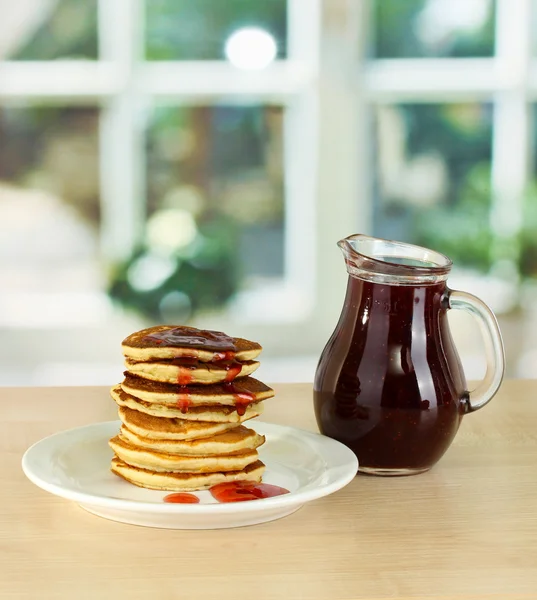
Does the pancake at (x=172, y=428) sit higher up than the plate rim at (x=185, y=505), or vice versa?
the pancake at (x=172, y=428)

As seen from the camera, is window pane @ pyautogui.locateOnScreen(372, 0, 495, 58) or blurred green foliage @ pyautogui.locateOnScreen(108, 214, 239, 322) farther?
window pane @ pyautogui.locateOnScreen(372, 0, 495, 58)

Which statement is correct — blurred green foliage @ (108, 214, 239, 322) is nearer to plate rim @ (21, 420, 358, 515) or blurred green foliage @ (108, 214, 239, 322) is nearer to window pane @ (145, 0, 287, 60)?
window pane @ (145, 0, 287, 60)

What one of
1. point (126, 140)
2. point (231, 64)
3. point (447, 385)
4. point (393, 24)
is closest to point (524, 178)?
point (393, 24)

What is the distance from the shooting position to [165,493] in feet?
3.08

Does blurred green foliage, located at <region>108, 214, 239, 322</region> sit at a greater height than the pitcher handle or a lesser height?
lesser

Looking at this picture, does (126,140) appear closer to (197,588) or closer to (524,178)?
(524,178)

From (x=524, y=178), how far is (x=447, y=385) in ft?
8.27

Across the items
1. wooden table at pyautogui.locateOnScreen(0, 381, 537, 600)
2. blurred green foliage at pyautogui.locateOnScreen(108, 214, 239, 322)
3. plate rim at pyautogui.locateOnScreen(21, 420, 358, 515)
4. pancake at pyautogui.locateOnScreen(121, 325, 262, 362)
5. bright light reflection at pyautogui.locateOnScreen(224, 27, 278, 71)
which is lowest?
blurred green foliage at pyautogui.locateOnScreen(108, 214, 239, 322)

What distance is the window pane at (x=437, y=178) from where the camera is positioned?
3367 millimetres

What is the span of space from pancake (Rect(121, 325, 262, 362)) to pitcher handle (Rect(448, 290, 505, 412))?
24 centimetres

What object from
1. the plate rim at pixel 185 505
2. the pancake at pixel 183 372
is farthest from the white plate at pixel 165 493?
the pancake at pixel 183 372

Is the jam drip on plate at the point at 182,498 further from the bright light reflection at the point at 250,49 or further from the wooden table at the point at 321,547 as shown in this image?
the bright light reflection at the point at 250,49

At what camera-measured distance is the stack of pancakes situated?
0.92m

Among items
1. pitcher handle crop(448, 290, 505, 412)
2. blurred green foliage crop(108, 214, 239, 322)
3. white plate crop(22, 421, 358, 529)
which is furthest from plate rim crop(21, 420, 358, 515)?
blurred green foliage crop(108, 214, 239, 322)
